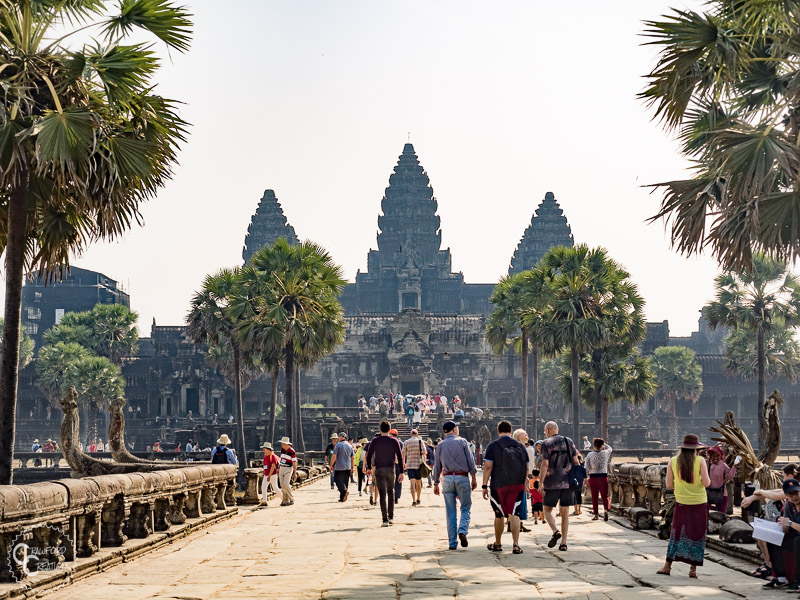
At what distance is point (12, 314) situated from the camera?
1395cm

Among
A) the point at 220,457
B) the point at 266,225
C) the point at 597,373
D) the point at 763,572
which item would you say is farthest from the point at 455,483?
the point at 266,225

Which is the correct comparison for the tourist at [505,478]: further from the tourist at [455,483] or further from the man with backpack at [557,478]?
the man with backpack at [557,478]

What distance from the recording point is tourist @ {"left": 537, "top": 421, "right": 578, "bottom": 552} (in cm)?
1359

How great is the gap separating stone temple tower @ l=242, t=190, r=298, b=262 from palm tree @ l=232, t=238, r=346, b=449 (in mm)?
70419

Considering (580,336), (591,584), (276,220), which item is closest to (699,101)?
(591,584)

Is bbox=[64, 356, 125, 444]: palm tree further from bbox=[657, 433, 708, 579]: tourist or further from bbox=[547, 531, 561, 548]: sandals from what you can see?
bbox=[657, 433, 708, 579]: tourist

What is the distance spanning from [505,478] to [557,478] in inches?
35.9

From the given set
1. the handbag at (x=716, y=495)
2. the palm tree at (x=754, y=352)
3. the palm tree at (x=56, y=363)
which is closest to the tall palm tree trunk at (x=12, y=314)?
the handbag at (x=716, y=495)

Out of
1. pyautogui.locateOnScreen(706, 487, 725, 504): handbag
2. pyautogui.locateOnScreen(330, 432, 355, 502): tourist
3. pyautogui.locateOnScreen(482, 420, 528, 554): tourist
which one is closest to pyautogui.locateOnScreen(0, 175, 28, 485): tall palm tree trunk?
pyautogui.locateOnScreen(482, 420, 528, 554): tourist

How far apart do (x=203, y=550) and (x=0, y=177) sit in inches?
192

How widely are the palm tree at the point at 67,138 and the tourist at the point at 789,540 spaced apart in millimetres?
8354

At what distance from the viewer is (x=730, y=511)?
17.0 m

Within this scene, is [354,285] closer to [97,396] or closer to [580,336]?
[97,396]

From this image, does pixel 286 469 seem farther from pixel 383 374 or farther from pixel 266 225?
pixel 266 225
